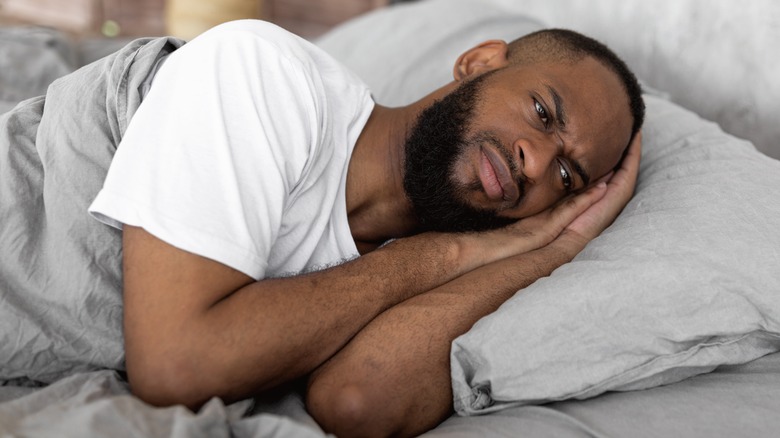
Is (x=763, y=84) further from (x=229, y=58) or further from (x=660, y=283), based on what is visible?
(x=229, y=58)

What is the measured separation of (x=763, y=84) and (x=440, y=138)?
0.74 m

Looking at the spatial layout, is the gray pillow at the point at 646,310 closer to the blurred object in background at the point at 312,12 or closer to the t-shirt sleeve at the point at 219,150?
the t-shirt sleeve at the point at 219,150

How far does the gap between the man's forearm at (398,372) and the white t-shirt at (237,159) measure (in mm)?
193

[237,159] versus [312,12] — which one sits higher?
[237,159]

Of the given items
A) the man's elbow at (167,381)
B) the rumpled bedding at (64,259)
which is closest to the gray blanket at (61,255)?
the rumpled bedding at (64,259)

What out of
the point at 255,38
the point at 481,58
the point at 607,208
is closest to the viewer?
the point at 255,38

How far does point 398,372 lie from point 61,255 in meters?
0.50

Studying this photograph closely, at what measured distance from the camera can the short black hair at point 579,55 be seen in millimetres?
1429

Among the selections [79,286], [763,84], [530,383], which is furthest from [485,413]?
[763,84]

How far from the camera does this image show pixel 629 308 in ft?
3.27

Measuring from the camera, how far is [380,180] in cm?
135

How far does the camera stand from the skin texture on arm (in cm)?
99

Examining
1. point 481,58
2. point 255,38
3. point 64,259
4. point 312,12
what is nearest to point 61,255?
point 64,259

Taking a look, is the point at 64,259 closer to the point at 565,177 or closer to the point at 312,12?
the point at 565,177
